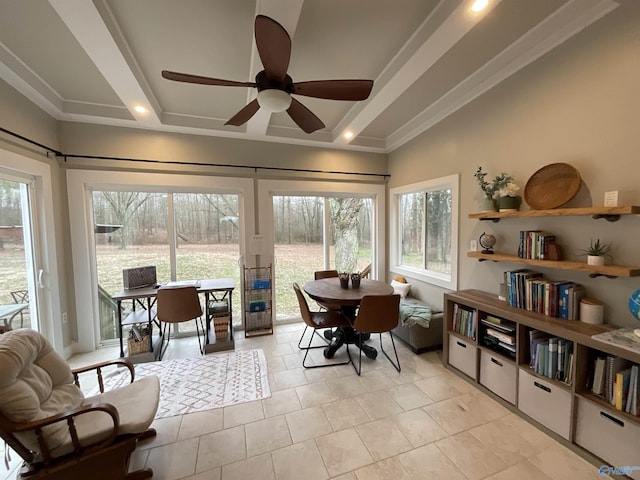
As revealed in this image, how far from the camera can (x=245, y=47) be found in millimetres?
2002

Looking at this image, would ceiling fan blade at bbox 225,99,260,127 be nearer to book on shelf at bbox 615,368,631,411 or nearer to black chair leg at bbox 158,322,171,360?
black chair leg at bbox 158,322,171,360

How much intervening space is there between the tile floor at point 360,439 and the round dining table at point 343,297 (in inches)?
18.3

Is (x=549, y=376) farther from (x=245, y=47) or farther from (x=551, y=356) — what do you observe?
(x=245, y=47)

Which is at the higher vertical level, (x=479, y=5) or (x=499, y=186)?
(x=479, y=5)

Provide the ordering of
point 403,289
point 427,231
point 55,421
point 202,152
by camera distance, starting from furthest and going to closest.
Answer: point 403,289, point 427,231, point 202,152, point 55,421

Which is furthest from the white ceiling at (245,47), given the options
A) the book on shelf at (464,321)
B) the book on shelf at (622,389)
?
the book on shelf at (622,389)

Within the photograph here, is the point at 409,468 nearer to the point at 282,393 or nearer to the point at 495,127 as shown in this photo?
the point at 282,393

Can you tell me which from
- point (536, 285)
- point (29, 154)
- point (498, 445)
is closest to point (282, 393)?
point (498, 445)

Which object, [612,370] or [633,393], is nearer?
[633,393]

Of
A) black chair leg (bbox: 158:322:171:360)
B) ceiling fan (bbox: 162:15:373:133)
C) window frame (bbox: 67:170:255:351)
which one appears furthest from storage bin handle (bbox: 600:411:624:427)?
window frame (bbox: 67:170:255:351)

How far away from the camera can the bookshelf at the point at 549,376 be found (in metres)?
1.51

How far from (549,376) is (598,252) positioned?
928 mm

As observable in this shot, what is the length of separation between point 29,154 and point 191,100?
1552mm

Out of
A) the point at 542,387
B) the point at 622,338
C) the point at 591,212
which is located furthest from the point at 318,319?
the point at 591,212
